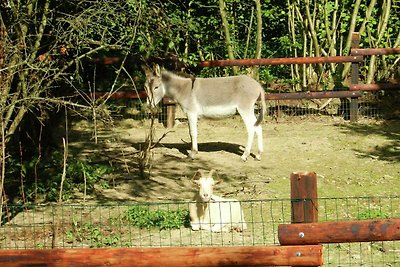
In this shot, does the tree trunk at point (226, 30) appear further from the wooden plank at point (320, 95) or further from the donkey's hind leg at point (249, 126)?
the donkey's hind leg at point (249, 126)

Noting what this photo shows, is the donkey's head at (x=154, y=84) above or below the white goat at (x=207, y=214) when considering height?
above

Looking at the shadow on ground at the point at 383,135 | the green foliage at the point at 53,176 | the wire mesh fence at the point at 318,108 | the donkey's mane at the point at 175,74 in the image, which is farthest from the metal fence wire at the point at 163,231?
the wire mesh fence at the point at 318,108

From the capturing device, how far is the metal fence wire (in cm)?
838

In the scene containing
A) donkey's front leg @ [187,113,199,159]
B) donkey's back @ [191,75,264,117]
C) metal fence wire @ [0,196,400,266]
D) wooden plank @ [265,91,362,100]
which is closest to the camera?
metal fence wire @ [0,196,400,266]

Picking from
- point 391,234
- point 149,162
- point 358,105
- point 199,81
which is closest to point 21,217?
point 149,162

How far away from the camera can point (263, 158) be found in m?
13.3

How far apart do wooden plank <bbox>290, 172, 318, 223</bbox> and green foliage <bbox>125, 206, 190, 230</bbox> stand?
3.85 m

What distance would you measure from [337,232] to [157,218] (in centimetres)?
422

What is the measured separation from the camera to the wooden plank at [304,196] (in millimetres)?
5691

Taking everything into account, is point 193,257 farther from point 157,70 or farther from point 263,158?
point 157,70

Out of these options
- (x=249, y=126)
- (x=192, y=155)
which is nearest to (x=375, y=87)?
(x=249, y=126)

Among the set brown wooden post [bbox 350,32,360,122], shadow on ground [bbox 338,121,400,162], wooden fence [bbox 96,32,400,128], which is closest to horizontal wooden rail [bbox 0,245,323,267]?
shadow on ground [bbox 338,121,400,162]

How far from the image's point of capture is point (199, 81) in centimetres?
1391

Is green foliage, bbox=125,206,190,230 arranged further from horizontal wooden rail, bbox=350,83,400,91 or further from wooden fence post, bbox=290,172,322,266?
horizontal wooden rail, bbox=350,83,400,91
